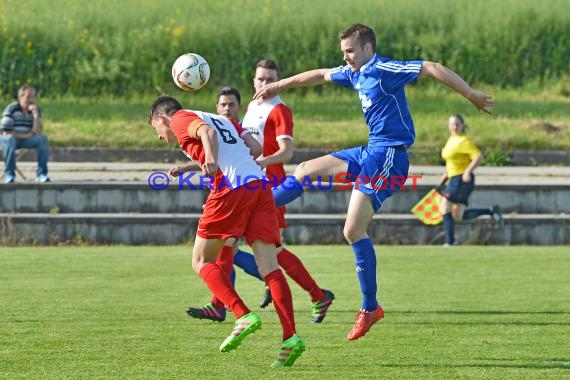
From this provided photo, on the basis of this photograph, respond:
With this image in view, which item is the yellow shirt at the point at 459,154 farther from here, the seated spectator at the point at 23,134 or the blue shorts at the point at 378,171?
the blue shorts at the point at 378,171

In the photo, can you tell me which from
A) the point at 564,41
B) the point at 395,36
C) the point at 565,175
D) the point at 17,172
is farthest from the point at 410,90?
the point at 17,172

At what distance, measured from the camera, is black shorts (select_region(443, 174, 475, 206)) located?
16703 millimetres

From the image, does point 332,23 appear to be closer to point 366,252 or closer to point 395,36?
point 395,36

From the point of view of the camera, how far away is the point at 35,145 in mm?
18234

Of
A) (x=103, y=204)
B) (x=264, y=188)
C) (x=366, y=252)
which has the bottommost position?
(x=103, y=204)

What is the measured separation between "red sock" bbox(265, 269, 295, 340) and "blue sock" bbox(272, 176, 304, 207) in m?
1.78

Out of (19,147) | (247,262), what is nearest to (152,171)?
(19,147)

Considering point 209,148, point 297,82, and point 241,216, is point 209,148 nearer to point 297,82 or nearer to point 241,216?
point 241,216

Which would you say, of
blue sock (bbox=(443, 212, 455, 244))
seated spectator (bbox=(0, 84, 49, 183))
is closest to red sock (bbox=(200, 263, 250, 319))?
blue sock (bbox=(443, 212, 455, 244))

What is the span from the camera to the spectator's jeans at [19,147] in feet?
59.2

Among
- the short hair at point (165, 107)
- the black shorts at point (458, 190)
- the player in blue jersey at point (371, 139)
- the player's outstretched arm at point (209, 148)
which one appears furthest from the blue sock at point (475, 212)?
the player's outstretched arm at point (209, 148)

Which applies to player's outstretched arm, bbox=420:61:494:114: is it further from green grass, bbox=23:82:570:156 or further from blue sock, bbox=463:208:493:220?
green grass, bbox=23:82:570:156

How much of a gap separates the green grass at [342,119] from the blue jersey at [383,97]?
521 inches

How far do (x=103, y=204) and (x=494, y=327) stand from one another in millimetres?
10264
